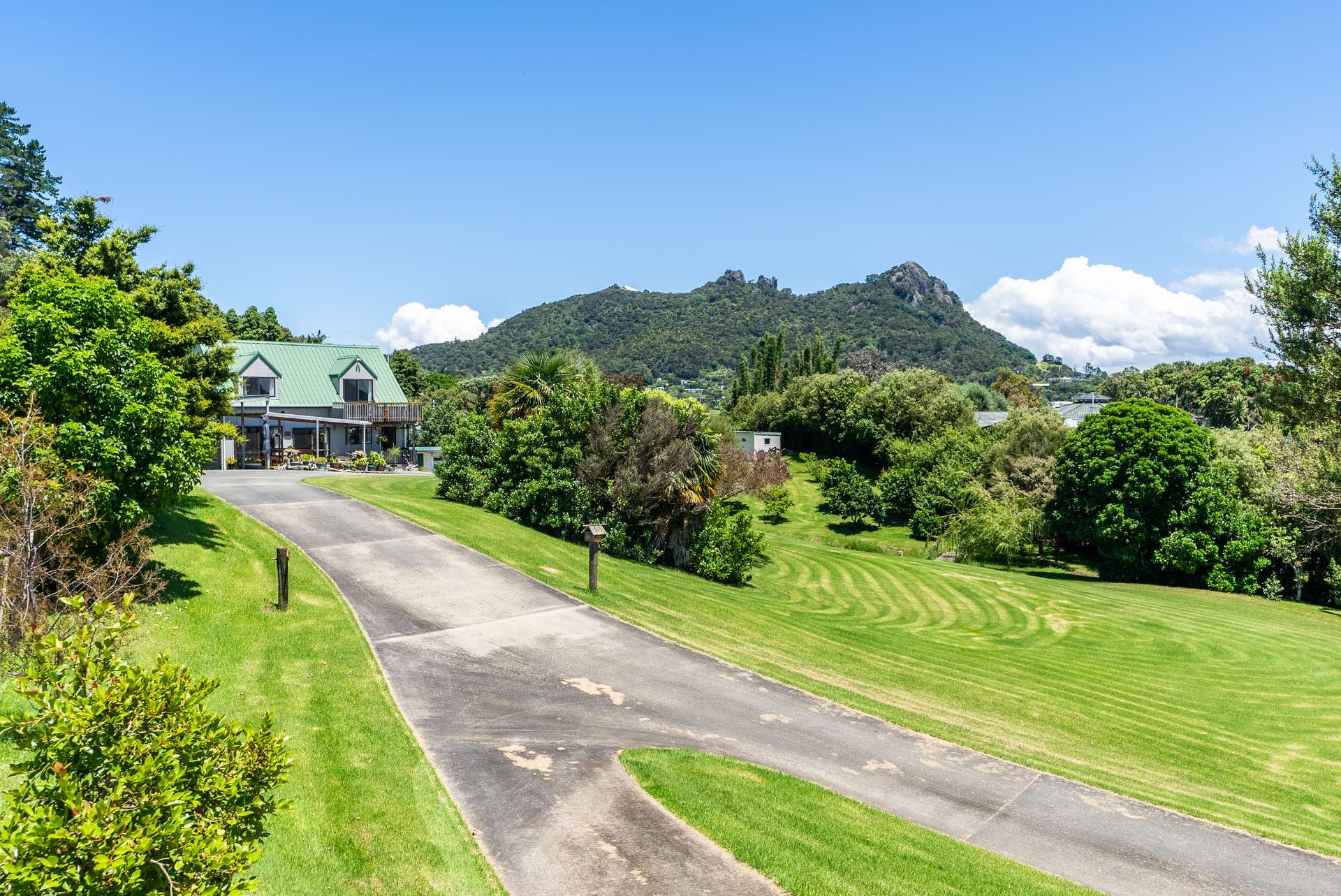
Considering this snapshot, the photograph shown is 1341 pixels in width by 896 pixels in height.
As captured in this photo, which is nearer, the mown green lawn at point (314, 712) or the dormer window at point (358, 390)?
the mown green lawn at point (314, 712)

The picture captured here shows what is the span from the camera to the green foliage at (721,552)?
29094 millimetres

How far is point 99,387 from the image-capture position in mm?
12070

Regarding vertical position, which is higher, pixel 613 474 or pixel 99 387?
pixel 99 387

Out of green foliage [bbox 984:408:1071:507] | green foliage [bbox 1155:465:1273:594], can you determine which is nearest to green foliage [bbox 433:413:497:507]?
green foliage [bbox 1155:465:1273:594]

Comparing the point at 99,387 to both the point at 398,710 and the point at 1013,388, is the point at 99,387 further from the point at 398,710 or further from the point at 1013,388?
the point at 1013,388

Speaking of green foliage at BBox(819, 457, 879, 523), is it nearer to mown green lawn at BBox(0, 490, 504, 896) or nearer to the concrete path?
the concrete path

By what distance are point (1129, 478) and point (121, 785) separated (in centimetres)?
4028

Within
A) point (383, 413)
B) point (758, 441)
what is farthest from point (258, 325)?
point (758, 441)

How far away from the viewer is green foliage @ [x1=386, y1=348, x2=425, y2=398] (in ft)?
284

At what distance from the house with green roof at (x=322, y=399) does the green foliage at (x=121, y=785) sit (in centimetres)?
4216

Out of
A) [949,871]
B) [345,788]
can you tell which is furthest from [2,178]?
[949,871]

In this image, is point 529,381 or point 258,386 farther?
point 258,386

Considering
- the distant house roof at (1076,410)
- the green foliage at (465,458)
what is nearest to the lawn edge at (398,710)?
the green foliage at (465,458)

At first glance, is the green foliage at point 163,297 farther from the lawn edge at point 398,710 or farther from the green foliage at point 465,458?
the green foliage at point 465,458
